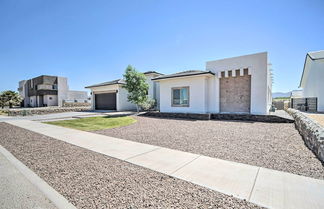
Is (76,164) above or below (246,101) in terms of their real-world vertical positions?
below

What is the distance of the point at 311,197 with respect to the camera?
2.45m

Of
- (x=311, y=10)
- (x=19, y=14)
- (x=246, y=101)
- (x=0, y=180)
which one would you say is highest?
(x=19, y=14)

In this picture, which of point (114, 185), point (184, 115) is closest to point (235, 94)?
point (184, 115)

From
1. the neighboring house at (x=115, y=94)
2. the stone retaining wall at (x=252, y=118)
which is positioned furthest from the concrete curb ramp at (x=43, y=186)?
the neighboring house at (x=115, y=94)

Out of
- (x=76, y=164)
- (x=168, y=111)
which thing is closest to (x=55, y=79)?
(x=168, y=111)

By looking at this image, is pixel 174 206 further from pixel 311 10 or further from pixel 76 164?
pixel 311 10

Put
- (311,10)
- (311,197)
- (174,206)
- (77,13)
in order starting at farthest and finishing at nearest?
(77,13)
(311,10)
(311,197)
(174,206)

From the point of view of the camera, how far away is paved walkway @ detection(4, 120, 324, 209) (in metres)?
2.43

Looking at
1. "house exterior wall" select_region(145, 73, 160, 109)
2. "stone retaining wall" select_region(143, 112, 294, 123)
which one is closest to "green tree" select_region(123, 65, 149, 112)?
"stone retaining wall" select_region(143, 112, 294, 123)

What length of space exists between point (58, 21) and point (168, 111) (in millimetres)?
12547

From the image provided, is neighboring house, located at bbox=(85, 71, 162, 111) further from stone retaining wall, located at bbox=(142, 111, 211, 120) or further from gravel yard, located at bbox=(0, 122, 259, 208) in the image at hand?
gravel yard, located at bbox=(0, 122, 259, 208)

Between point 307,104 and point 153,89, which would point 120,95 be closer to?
point 153,89

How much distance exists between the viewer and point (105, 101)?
23.5 m

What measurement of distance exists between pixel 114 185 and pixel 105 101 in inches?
875
